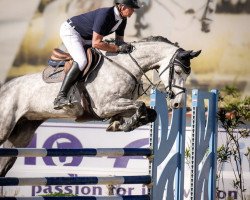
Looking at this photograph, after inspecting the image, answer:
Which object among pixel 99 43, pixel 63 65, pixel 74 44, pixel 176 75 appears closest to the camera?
pixel 99 43

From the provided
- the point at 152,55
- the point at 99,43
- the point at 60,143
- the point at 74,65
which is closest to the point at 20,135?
the point at 74,65

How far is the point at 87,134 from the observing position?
28.1 ft

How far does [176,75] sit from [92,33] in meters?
0.64

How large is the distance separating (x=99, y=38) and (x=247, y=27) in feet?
15.6

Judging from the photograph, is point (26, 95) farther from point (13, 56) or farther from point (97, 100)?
point (13, 56)

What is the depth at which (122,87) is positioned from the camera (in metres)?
6.34

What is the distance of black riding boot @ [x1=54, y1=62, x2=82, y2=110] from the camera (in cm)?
639

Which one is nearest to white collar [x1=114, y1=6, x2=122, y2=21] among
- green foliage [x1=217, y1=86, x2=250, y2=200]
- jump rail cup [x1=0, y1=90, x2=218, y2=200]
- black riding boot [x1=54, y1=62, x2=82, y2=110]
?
black riding boot [x1=54, y1=62, x2=82, y2=110]

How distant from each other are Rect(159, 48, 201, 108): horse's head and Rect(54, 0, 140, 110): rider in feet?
0.97

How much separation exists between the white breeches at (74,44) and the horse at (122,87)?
0.38 feet

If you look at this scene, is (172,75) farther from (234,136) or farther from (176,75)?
(234,136)

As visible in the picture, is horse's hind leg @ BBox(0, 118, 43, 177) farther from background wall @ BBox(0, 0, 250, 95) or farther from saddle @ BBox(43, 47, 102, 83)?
background wall @ BBox(0, 0, 250, 95)

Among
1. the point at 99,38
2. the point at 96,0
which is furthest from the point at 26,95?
the point at 96,0

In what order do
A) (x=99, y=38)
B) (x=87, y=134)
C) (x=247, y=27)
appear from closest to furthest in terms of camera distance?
(x=99, y=38) → (x=87, y=134) → (x=247, y=27)
